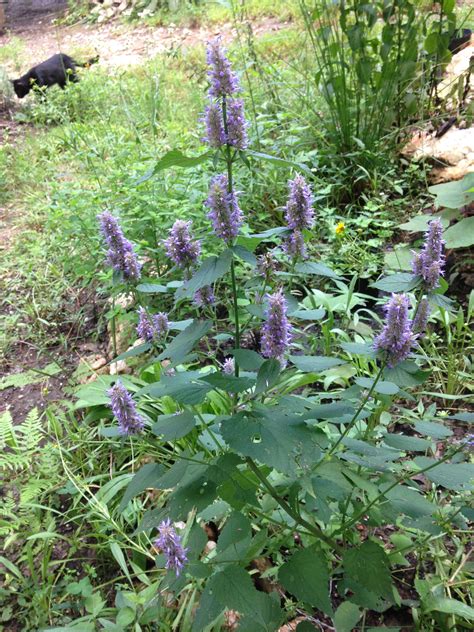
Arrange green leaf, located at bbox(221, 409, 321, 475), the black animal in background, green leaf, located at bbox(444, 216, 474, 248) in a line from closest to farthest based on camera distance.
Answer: green leaf, located at bbox(221, 409, 321, 475), green leaf, located at bbox(444, 216, 474, 248), the black animal in background

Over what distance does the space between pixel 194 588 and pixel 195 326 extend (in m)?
0.77

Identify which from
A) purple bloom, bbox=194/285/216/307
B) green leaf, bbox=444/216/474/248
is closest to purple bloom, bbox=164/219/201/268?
purple bloom, bbox=194/285/216/307

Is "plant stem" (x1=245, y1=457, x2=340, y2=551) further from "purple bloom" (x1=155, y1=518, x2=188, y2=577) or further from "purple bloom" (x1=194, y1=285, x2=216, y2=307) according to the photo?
"purple bloom" (x1=194, y1=285, x2=216, y2=307)

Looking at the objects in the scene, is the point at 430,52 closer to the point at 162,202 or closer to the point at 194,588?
the point at 162,202

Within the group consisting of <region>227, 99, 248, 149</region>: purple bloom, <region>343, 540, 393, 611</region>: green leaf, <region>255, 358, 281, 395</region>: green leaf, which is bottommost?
<region>343, 540, 393, 611</region>: green leaf

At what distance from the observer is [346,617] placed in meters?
1.27

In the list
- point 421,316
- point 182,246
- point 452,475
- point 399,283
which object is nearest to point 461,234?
point 421,316

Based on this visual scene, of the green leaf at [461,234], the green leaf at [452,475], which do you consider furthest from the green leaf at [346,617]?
the green leaf at [461,234]

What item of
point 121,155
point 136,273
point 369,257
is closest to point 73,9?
point 121,155

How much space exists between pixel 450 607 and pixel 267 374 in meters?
0.76

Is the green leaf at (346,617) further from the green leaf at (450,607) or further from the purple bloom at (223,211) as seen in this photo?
the purple bloom at (223,211)

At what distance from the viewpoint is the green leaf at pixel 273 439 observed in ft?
3.17

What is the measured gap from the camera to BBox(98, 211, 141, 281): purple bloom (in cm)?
129

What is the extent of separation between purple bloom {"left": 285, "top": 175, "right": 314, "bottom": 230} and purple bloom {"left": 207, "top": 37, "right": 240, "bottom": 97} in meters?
0.24
